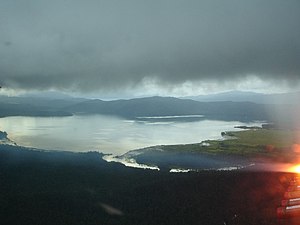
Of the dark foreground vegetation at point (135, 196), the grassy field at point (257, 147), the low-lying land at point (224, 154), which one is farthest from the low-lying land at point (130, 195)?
the grassy field at point (257, 147)

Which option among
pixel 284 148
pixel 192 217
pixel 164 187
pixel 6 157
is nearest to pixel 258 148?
pixel 284 148

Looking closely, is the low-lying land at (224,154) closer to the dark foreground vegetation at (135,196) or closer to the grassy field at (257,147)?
the grassy field at (257,147)

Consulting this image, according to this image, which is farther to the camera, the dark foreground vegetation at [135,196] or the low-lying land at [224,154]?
the low-lying land at [224,154]

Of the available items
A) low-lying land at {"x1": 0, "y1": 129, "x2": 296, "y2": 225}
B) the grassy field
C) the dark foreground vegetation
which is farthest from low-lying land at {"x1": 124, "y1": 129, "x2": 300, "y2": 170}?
the dark foreground vegetation

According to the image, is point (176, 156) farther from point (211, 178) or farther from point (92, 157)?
point (211, 178)

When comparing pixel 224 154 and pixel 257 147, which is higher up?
pixel 257 147

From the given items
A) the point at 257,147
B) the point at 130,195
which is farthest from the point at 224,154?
the point at 130,195

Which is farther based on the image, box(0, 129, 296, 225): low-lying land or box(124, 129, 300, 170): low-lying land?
box(124, 129, 300, 170): low-lying land

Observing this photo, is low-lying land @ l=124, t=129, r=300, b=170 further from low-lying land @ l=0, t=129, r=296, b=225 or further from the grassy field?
low-lying land @ l=0, t=129, r=296, b=225

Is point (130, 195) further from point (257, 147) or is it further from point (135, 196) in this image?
point (257, 147)
